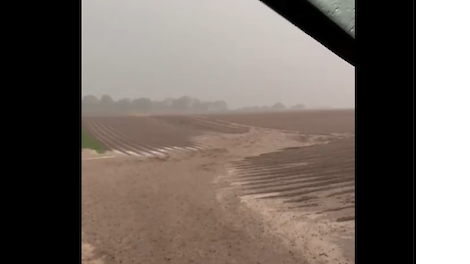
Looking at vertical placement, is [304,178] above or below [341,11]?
below

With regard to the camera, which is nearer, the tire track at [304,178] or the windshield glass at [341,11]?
the windshield glass at [341,11]

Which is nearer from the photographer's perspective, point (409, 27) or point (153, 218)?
point (409, 27)

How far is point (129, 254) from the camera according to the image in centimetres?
226

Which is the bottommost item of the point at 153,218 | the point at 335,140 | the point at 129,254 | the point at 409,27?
the point at 129,254

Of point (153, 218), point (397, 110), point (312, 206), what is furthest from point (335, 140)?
point (397, 110)

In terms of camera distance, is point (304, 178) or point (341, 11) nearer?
point (341, 11)

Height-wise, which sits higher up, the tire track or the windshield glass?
the windshield glass

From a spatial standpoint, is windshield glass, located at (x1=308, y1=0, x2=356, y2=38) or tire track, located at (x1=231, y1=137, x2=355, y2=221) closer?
windshield glass, located at (x1=308, y1=0, x2=356, y2=38)

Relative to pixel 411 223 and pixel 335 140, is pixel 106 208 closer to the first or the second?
pixel 335 140

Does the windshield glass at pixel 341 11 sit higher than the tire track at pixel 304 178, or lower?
higher
